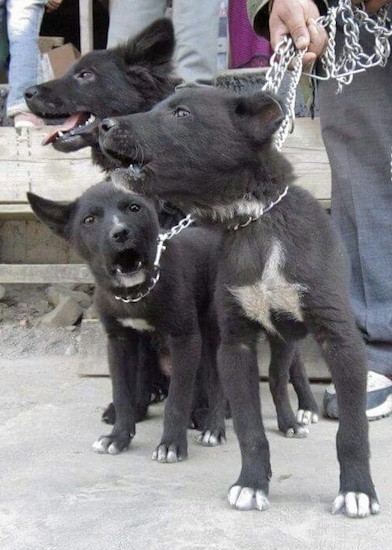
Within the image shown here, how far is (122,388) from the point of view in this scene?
129 inches

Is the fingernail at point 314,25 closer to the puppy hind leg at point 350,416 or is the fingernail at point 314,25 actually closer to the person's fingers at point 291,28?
the person's fingers at point 291,28

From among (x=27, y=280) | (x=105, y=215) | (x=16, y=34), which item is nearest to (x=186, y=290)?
(x=105, y=215)

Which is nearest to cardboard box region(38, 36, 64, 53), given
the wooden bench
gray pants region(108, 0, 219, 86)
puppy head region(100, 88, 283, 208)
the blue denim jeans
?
the blue denim jeans

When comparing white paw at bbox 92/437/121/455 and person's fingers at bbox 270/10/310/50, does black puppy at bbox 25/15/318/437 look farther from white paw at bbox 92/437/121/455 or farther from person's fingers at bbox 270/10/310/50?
person's fingers at bbox 270/10/310/50

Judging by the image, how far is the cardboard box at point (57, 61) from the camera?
19.2 ft

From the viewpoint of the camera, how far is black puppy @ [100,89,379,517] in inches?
94.2

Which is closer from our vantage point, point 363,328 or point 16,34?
point 363,328

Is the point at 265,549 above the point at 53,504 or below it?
above

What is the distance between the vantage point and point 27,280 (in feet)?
17.6

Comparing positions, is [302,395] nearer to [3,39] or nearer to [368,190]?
[368,190]

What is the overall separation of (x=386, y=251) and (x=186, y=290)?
102 centimetres

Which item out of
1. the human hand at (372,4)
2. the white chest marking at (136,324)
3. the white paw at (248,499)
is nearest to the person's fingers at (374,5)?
the human hand at (372,4)

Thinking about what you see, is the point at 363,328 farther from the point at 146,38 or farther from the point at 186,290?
the point at 146,38

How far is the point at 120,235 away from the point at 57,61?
10.8ft
